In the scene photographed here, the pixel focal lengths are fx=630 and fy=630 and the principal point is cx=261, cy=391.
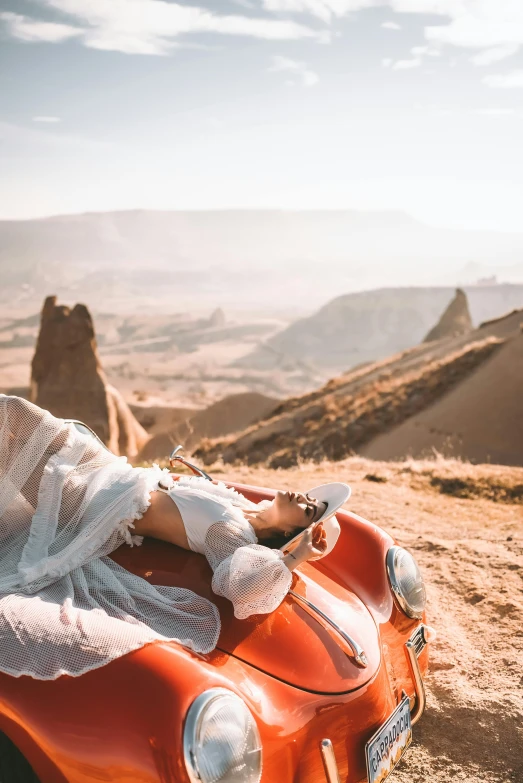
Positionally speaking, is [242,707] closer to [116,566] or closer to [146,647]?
[146,647]

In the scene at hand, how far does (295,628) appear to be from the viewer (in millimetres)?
2471

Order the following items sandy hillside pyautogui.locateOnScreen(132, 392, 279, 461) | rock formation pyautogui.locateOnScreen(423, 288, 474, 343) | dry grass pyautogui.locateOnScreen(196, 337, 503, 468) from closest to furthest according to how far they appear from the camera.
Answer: dry grass pyautogui.locateOnScreen(196, 337, 503, 468), sandy hillside pyautogui.locateOnScreen(132, 392, 279, 461), rock formation pyautogui.locateOnScreen(423, 288, 474, 343)

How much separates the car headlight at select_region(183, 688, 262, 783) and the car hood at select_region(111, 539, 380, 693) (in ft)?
1.07

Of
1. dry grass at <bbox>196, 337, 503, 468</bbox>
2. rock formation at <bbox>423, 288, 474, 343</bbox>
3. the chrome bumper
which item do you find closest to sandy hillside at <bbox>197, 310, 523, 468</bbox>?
dry grass at <bbox>196, 337, 503, 468</bbox>

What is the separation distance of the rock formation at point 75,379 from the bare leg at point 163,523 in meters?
17.6

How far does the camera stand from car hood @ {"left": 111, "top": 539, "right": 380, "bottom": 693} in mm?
2307

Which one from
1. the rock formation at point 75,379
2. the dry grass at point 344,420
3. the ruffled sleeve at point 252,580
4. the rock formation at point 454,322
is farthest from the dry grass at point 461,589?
the rock formation at point 454,322

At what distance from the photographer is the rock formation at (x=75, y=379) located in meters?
20.5

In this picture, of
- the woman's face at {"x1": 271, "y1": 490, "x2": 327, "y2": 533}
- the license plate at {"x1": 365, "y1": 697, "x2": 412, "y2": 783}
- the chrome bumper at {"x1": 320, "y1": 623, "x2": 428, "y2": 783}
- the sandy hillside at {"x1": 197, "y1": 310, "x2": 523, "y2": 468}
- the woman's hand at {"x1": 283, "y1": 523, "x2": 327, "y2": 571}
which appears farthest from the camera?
the sandy hillside at {"x1": 197, "y1": 310, "x2": 523, "y2": 468}

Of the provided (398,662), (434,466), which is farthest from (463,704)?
(434,466)

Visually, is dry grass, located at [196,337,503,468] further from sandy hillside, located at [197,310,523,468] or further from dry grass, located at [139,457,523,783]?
dry grass, located at [139,457,523,783]

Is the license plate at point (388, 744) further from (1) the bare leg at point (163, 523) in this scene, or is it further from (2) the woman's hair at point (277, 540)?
(1) the bare leg at point (163, 523)

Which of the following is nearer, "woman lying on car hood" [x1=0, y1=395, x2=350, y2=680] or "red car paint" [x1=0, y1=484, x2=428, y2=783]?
"red car paint" [x1=0, y1=484, x2=428, y2=783]

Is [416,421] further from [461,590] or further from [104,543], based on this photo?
[104,543]
